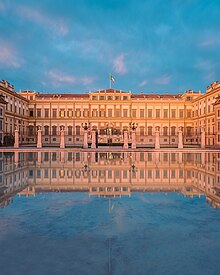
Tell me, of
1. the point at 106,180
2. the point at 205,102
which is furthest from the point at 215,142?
the point at 106,180

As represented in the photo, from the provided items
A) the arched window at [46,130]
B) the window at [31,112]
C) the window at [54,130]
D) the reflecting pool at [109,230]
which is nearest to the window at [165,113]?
the window at [54,130]

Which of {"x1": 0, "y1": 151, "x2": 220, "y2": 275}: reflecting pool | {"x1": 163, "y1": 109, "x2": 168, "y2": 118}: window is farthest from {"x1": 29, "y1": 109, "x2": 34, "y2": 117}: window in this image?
{"x1": 0, "y1": 151, "x2": 220, "y2": 275}: reflecting pool

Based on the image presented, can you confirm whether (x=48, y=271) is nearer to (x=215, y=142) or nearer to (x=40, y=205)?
(x=40, y=205)

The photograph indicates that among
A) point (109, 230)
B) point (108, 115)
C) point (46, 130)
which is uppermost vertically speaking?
point (108, 115)

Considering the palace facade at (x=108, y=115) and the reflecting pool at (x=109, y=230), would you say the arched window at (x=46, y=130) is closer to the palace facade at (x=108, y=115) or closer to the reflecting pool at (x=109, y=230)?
the palace facade at (x=108, y=115)

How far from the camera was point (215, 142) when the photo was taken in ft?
140

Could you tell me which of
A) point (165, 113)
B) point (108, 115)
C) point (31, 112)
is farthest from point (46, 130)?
point (165, 113)

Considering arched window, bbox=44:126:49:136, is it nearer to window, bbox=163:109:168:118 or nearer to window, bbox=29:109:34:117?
window, bbox=29:109:34:117

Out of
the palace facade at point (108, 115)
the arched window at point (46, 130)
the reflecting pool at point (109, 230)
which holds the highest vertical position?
the palace facade at point (108, 115)

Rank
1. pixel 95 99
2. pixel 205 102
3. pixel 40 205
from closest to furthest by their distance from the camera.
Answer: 1. pixel 40 205
2. pixel 205 102
3. pixel 95 99

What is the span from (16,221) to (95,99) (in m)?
57.6

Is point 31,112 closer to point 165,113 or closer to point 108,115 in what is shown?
point 108,115

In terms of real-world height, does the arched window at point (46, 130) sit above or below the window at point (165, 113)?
below

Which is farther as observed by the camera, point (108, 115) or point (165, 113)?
point (165, 113)
